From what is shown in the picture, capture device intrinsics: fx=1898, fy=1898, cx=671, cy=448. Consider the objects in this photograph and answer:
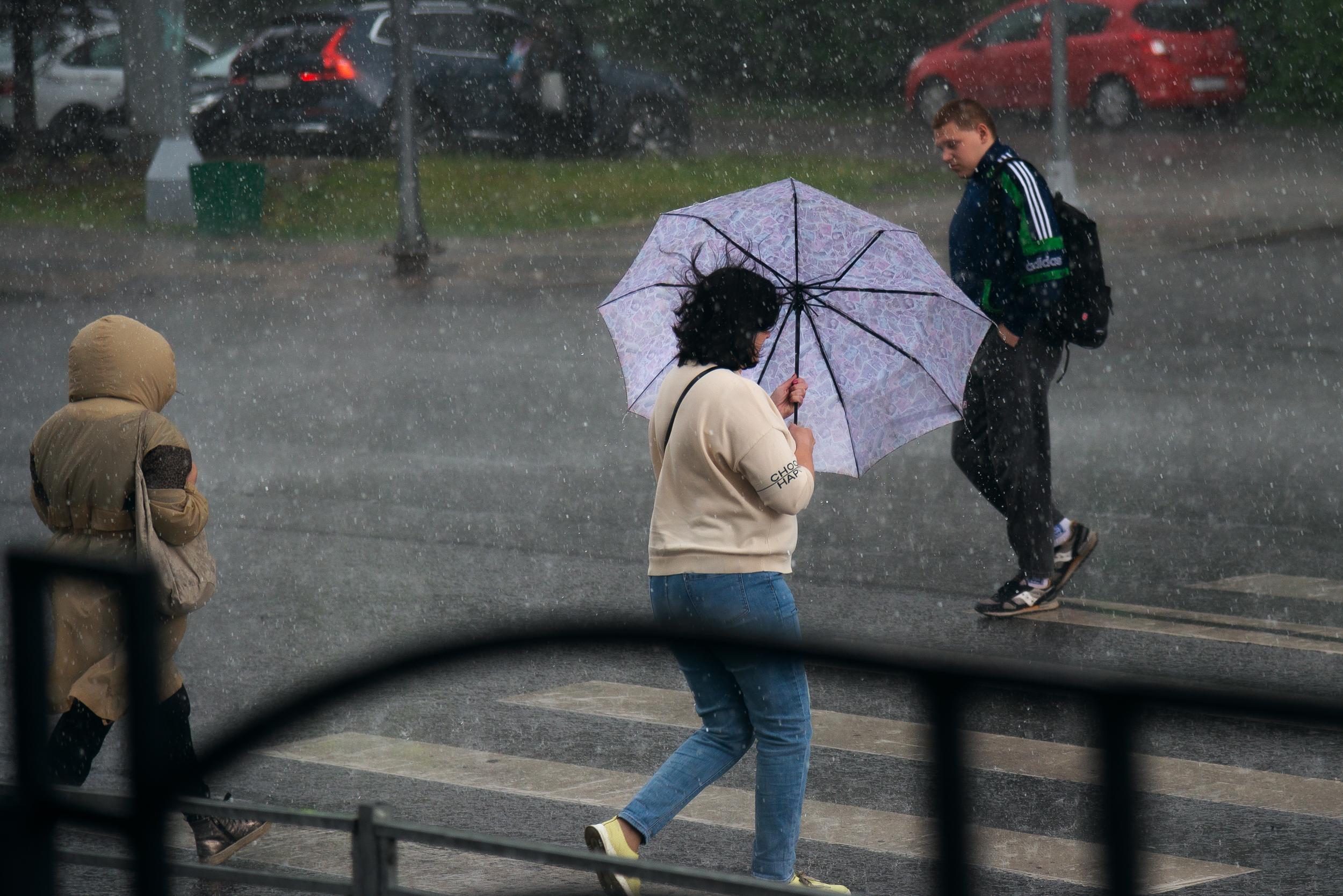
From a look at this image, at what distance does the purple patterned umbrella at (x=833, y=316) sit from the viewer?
5250 mm

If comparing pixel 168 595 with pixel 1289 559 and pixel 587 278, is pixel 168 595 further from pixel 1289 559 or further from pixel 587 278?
pixel 587 278

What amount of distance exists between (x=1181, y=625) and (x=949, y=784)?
18.6 feet

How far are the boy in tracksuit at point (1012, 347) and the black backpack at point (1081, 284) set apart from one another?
54 millimetres

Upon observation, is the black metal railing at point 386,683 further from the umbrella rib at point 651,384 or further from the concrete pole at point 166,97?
the concrete pole at point 166,97

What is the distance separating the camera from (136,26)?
20.3 m

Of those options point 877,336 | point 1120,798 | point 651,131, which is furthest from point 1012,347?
point 651,131

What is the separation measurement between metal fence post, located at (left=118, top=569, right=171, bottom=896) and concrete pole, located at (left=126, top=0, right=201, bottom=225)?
17.6 metres

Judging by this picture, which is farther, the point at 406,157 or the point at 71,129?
the point at 71,129

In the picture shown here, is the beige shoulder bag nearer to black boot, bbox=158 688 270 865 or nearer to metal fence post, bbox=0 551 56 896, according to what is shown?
black boot, bbox=158 688 270 865

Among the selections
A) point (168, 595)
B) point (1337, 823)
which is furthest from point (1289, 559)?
point (168, 595)

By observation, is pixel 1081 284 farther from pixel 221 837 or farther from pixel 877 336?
pixel 221 837

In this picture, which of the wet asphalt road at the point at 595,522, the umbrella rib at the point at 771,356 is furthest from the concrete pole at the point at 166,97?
the umbrella rib at the point at 771,356

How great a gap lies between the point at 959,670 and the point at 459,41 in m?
22.8

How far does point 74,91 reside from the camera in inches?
979
